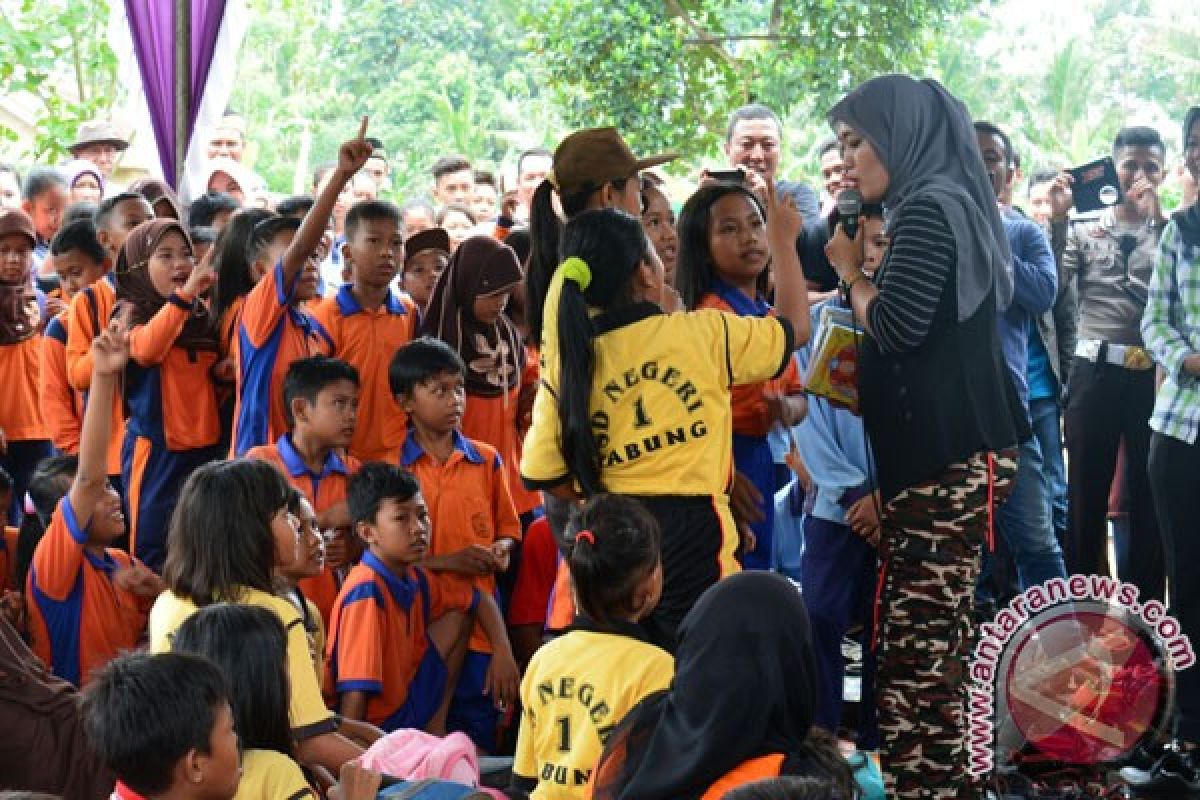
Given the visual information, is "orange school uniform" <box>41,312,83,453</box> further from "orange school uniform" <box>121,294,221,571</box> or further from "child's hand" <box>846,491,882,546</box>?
"child's hand" <box>846,491,882,546</box>

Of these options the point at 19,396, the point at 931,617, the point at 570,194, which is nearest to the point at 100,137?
the point at 19,396

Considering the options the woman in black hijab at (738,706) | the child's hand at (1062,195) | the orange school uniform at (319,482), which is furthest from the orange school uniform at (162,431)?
the child's hand at (1062,195)

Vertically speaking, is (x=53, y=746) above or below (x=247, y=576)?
below

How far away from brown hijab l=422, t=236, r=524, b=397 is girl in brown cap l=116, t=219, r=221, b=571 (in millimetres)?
781

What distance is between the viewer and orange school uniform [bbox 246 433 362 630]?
15.7 ft

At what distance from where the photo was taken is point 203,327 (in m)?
5.51

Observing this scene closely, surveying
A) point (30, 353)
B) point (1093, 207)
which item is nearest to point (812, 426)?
point (1093, 207)

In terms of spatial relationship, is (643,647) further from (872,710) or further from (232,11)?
(232,11)

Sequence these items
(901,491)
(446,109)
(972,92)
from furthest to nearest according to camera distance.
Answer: (972,92) < (446,109) < (901,491)

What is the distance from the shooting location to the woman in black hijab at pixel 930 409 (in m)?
3.88

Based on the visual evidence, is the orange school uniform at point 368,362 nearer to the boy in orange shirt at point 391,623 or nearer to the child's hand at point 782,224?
the boy in orange shirt at point 391,623

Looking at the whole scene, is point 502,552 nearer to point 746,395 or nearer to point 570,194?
point 746,395

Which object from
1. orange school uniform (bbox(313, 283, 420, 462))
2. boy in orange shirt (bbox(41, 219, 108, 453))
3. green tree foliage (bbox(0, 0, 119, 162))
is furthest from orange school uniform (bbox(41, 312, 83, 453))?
green tree foliage (bbox(0, 0, 119, 162))

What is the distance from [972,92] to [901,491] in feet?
76.2
